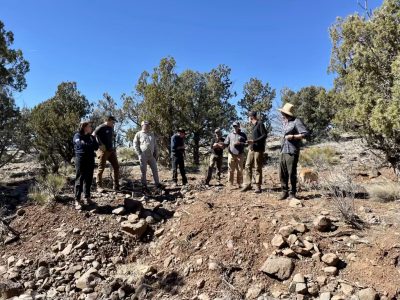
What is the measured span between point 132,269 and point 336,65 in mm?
9939

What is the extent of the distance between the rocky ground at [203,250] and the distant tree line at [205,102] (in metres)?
2.34

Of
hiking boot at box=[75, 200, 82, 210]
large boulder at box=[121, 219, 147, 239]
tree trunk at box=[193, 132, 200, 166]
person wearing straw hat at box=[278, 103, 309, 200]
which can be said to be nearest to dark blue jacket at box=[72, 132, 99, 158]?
hiking boot at box=[75, 200, 82, 210]

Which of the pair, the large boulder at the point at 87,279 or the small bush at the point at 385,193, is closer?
the large boulder at the point at 87,279

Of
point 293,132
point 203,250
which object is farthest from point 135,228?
point 293,132

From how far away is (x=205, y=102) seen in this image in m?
16.5

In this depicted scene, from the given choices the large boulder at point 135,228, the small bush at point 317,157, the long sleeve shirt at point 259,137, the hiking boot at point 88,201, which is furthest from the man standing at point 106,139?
the small bush at point 317,157

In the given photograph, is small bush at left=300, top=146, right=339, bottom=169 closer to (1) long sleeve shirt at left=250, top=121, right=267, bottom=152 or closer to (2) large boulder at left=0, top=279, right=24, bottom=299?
(1) long sleeve shirt at left=250, top=121, right=267, bottom=152

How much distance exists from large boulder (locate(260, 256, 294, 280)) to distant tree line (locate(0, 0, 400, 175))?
326 cm

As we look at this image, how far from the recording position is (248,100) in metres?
19.9

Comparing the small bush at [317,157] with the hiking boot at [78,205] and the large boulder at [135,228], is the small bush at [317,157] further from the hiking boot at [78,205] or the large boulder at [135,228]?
the hiking boot at [78,205]

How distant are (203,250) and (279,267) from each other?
129 cm

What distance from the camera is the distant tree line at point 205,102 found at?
7.77 meters

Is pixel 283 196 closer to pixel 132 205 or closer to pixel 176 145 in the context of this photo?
pixel 132 205

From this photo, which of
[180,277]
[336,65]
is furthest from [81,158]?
[336,65]
